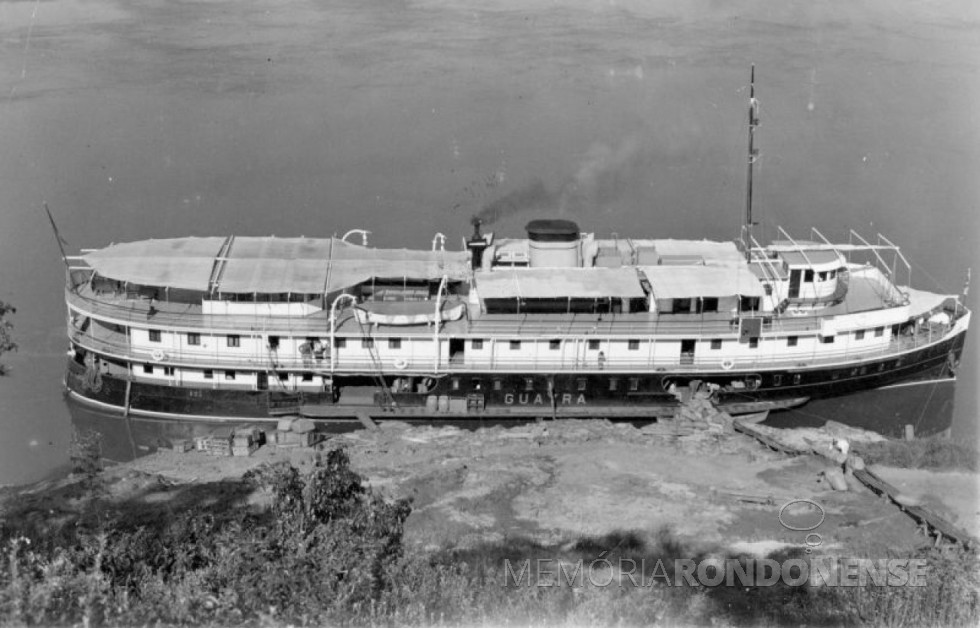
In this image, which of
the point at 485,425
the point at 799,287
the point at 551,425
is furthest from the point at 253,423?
the point at 799,287

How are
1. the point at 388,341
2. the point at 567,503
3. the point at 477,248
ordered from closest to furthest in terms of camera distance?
the point at 567,503 < the point at 388,341 < the point at 477,248

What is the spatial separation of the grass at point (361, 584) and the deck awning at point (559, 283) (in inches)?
509

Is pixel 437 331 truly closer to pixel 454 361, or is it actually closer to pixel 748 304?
pixel 454 361

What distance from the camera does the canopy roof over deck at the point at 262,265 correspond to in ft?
111

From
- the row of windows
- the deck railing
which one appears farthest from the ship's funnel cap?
the deck railing

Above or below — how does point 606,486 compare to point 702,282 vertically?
below

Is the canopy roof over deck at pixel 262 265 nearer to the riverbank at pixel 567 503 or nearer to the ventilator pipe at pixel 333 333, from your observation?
the ventilator pipe at pixel 333 333

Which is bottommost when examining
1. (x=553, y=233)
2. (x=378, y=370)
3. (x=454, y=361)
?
(x=378, y=370)

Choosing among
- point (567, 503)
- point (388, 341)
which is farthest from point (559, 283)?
point (567, 503)

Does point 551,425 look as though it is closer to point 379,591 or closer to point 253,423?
point 253,423

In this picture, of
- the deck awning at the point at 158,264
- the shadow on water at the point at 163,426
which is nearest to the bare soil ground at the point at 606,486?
the shadow on water at the point at 163,426

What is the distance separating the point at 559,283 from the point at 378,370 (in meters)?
6.51

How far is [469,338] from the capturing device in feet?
111

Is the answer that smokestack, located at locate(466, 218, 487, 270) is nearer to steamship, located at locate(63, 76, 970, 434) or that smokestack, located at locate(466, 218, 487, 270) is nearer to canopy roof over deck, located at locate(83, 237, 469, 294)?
steamship, located at locate(63, 76, 970, 434)
